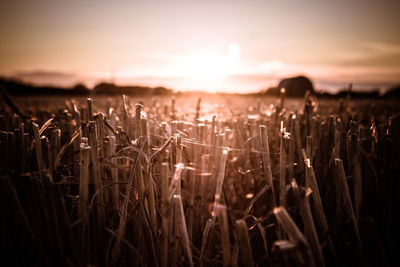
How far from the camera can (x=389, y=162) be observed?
1964mm

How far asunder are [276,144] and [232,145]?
1.77 feet

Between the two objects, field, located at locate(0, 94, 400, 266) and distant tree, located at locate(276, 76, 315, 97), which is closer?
field, located at locate(0, 94, 400, 266)

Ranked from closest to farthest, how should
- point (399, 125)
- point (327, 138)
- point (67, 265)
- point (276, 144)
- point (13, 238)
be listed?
1. point (67, 265)
2. point (13, 238)
3. point (327, 138)
4. point (276, 144)
5. point (399, 125)

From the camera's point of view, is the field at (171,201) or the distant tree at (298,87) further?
the distant tree at (298,87)

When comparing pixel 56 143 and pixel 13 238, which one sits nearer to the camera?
pixel 13 238

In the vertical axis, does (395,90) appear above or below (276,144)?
above

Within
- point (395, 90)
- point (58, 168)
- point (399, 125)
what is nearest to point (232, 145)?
point (58, 168)

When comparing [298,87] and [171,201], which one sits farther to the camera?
[298,87]

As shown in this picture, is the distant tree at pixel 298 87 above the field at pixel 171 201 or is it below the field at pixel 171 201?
above

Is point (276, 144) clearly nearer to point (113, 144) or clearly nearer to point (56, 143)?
point (113, 144)

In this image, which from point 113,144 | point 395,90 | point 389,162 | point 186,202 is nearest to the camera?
point 113,144

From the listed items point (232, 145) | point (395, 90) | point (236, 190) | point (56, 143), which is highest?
point (395, 90)

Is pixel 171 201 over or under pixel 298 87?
under

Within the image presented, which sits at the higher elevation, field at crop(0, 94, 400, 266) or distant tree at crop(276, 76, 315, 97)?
distant tree at crop(276, 76, 315, 97)
